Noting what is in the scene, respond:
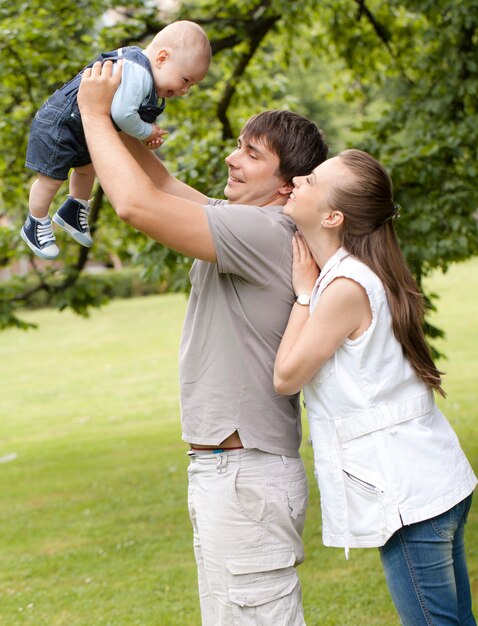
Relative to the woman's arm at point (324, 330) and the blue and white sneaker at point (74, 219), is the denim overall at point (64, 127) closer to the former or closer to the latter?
the blue and white sneaker at point (74, 219)

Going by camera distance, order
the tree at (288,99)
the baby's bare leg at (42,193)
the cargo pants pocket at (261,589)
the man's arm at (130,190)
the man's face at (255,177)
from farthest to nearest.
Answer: the tree at (288,99) → the baby's bare leg at (42,193) → the man's face at (255,177) → the cargo pants pocket at (261,589) → the man's arm at (130,190)

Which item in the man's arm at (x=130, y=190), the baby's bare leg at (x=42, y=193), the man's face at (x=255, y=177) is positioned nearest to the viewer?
the man's arm at (x=130, y=190)

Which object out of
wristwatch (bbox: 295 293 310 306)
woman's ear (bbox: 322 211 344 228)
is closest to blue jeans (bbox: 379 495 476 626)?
wristwatch (bbox: 295 293 310 306)

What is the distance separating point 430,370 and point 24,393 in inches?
591

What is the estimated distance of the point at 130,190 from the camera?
2.29m

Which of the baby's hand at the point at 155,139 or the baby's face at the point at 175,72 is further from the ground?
the baby's face at the point at 175,72

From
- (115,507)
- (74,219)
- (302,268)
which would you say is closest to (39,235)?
(74,219)

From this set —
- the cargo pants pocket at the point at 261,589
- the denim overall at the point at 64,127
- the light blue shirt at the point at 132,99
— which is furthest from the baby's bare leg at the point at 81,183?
the cargo pants pocket at the point at 261,589

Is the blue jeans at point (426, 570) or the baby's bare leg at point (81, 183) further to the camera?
the baby's bare leg at point (81, 183)

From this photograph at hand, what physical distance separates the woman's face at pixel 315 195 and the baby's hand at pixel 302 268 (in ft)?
0.21

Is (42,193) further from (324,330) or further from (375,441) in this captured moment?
(375,441)

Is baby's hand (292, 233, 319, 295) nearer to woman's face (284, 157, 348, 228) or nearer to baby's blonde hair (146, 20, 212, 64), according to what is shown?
woman's face (284, 157, 348, 228)

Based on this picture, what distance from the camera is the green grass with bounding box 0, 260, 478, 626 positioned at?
16.9 feet

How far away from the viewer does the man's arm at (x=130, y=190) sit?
7.52ft
